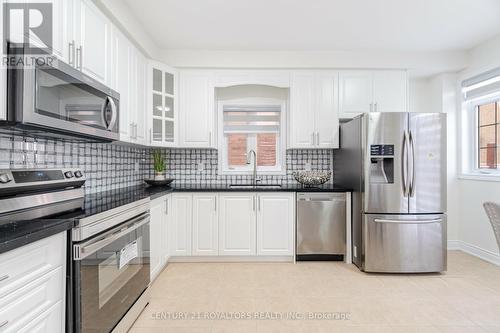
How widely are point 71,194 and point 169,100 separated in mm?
2007

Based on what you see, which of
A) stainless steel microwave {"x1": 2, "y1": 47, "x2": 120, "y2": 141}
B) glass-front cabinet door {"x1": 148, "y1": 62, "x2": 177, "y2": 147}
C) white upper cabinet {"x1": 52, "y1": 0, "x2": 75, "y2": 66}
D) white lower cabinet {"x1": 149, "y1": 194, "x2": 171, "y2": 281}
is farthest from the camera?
glass-front cabinet door {"x1": 148, "y1": 62, "x2": 177, "y2": 147}

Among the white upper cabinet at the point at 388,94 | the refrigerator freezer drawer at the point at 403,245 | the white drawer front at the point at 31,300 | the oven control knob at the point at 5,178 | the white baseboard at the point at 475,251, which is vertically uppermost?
the white upper cabinet at the point at 388,94

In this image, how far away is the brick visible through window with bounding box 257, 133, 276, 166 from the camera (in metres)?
3.97

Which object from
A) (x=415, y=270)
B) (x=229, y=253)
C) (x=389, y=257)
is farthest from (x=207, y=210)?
(x=415, y=270)

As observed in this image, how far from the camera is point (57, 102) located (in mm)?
1440

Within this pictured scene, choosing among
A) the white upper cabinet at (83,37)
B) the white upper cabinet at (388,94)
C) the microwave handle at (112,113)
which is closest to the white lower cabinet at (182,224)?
the microwave handle at (112,113)

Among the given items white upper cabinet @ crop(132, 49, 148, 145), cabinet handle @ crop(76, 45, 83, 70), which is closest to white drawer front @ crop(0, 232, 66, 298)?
cabinet handle @ crop(76, 45, 83, 70)

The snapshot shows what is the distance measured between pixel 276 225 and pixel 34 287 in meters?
2.50

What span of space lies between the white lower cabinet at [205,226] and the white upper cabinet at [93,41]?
166cm

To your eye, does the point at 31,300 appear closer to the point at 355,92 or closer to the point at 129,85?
the point at 129,85

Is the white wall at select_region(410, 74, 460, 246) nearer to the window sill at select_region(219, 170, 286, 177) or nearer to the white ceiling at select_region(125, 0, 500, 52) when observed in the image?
the white ceiling at select_region(125, 0, 500, 52)

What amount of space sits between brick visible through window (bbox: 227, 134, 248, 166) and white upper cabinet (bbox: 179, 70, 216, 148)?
48 cm

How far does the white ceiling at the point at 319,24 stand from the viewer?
99.6 inches

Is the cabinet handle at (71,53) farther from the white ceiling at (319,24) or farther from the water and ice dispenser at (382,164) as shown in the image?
the water and ice dispenser at (382,164)
